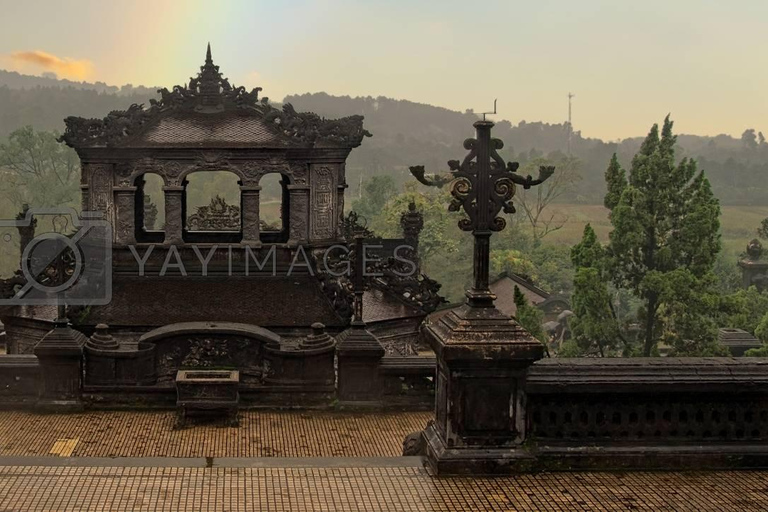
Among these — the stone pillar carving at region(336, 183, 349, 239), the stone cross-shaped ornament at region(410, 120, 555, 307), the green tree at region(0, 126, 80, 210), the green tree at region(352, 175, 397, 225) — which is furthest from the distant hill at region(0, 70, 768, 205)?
the stone cross-shaped ornament at region(410, 120, 555, 307)

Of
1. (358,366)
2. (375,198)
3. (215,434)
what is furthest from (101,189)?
(375,198)

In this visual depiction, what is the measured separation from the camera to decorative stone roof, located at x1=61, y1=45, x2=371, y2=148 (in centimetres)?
2148

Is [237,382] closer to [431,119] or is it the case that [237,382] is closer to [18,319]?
[18,319]

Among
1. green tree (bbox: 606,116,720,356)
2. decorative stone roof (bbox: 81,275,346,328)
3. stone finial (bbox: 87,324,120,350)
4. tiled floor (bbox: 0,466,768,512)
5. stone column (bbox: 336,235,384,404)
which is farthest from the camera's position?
green tree (bbox: 606,116,720,356)

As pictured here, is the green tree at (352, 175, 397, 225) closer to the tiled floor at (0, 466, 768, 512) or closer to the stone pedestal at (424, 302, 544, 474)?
the stone pedestal at (424, 302, 544, 474)

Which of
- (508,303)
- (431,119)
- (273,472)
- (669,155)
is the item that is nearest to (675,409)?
(273,472)

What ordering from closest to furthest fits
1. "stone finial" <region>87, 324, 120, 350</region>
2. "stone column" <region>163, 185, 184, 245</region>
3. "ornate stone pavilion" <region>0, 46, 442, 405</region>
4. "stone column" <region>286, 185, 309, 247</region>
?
"stone finial" <region>87, 324, 120, 350</region>, "ornate stone pavilion" <region>0, 46, 442, 405</region>, "stone column" <region>163, 185, 184, 245</region>, "stone column" <region>286, 185, 309, 247</region>

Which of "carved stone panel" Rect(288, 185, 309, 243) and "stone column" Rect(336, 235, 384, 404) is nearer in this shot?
"stone column" Rect(336, 235, 384, 404)

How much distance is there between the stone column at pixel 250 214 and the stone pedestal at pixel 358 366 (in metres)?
8.23

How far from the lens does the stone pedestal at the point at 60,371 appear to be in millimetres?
13562

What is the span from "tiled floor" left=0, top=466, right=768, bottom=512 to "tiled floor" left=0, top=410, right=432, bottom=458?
364 centimetres

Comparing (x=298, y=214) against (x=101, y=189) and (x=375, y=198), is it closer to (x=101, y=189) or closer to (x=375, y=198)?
(x=101, y=189)

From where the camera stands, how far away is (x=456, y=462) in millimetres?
8320

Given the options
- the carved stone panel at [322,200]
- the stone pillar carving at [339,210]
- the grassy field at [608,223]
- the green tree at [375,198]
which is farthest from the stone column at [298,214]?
the grassy field at [608,223]
